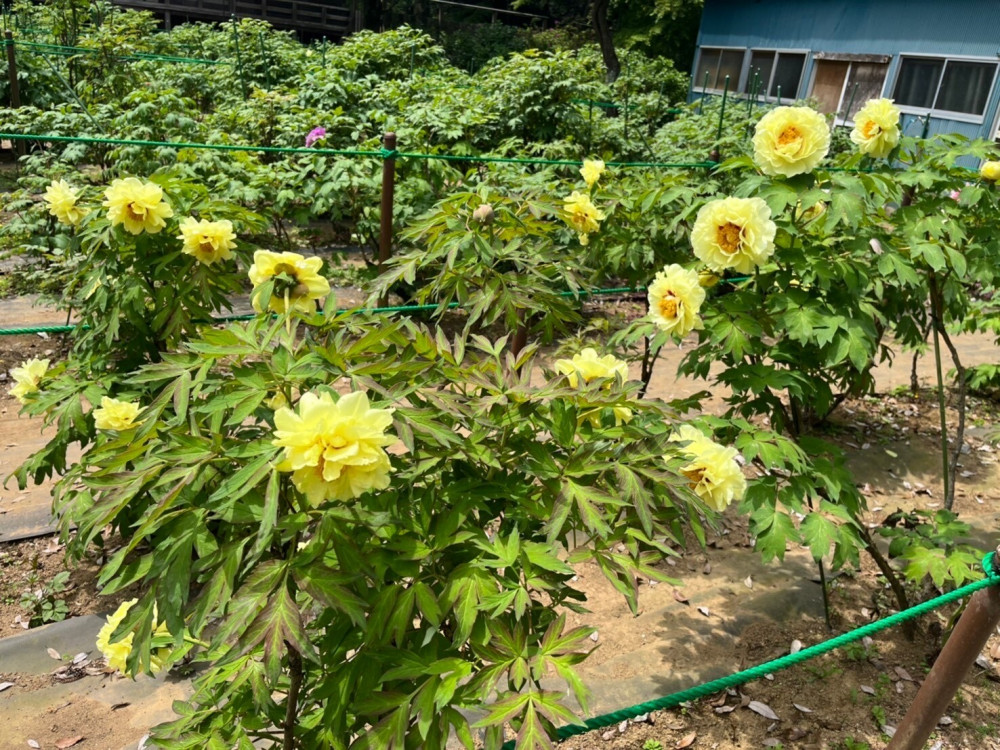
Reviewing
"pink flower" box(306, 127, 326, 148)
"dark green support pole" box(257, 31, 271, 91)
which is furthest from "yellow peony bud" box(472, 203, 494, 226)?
"dark green support pole" box(257, 31, 271, 91)

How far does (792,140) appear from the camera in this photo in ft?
6.83

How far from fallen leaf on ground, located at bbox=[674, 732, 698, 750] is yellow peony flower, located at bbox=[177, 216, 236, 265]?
1872mm

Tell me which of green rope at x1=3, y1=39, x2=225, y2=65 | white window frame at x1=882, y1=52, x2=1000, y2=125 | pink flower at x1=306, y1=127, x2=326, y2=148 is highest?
white window frame at x1=882, y1=52, x2=1000, y2=125

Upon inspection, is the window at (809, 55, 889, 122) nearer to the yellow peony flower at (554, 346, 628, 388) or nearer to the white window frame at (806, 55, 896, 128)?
the white window frame at (806, 55, 896, 128)

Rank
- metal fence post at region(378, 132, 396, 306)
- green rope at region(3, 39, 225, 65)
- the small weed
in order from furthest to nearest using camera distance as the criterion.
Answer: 1. green rope at region(3, 39, 225, 65)
2. metal fence post at region(378, 132, 396, 306)
3. the small weed

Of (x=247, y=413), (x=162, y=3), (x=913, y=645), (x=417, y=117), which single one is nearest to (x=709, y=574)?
(x=913, y=645)

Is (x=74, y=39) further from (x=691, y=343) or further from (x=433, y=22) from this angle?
(x=433, y=22)

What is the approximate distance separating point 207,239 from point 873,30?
12.0m

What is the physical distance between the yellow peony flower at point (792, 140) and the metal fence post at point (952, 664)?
3.63 feet

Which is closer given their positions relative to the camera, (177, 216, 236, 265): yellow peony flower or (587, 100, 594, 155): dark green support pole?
(177, 216, 236, 265): yellow peony flower

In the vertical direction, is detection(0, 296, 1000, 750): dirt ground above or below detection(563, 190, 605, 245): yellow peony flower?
below

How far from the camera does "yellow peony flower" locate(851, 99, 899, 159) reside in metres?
2.40

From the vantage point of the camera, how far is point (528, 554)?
123 centimetres

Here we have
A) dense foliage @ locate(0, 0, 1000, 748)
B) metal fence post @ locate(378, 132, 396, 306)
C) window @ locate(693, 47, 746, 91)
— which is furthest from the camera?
window @ locate(693, 47, 746, 91)
